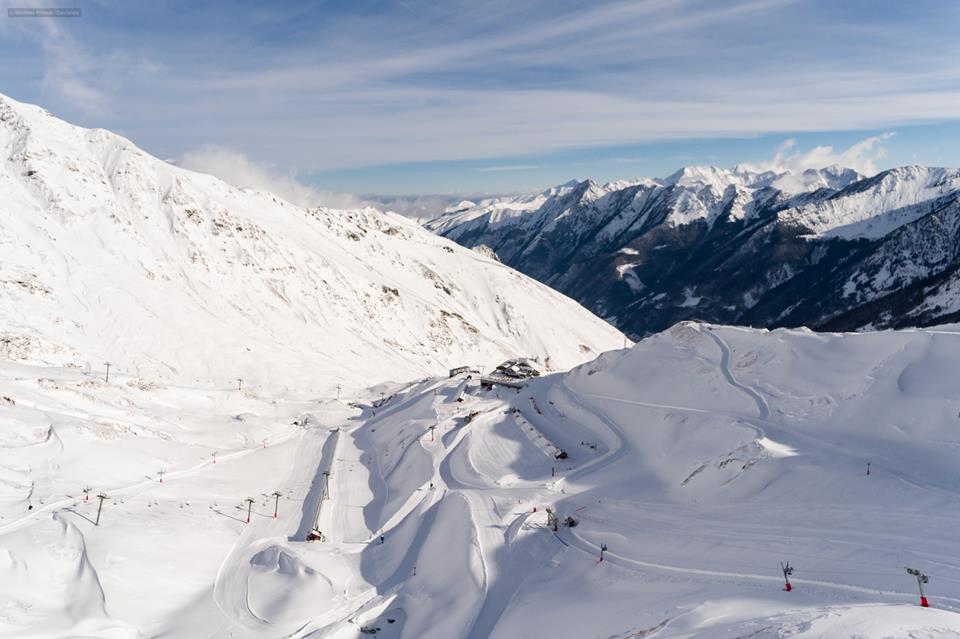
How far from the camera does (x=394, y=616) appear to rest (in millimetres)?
26750

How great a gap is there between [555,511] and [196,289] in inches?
3873

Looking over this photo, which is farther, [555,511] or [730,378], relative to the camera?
[730,378]

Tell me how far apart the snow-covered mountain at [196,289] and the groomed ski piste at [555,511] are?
36.7 m

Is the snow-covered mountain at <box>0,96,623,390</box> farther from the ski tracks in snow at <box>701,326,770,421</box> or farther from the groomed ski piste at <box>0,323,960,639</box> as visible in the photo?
the ski tracks in snow at <box>701,326,770,421</box>

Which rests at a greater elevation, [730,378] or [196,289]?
[196,289]

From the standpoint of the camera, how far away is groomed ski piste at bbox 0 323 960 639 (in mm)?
21906

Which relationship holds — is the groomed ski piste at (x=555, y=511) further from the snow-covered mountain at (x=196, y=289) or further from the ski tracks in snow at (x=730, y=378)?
the snow-covered mountain at (x=196, y=289)

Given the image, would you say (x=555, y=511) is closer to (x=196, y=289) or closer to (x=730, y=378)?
(x=730, y=378)

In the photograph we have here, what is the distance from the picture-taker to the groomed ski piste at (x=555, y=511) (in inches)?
862

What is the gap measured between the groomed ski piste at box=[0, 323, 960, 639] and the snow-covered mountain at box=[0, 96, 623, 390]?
36721 mm

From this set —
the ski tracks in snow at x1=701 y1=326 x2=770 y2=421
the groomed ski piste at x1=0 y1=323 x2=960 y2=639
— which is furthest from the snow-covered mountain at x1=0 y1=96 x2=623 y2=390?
the ski tracks in snow at x1=701 y1=326 x2=770 y2=421

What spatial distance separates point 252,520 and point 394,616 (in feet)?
46.6

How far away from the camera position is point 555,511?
33.4 metres

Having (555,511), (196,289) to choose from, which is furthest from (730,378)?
(196,289)
